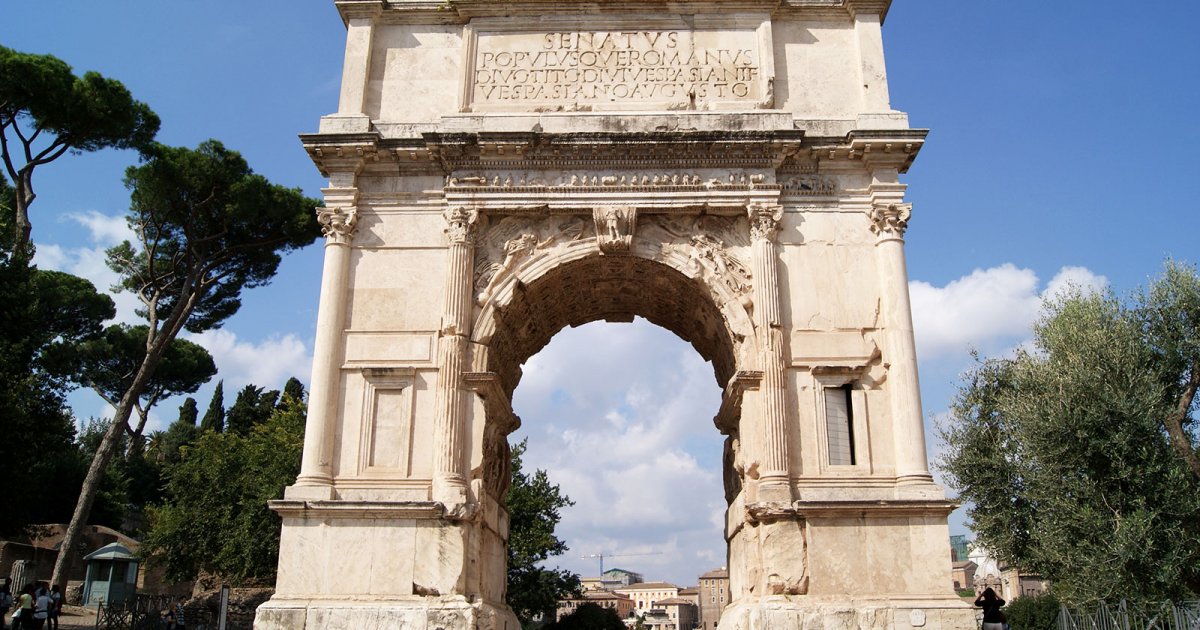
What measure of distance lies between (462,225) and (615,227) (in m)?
1.95

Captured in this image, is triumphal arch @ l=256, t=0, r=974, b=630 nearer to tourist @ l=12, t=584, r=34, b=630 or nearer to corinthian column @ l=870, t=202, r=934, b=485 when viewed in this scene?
corinthian column @ l=870, t=202, r=934, b=485

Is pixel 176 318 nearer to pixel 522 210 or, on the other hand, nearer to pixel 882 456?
pixel 522 210

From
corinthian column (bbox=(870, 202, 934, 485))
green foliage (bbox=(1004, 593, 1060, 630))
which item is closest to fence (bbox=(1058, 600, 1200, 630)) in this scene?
corinthian column (bbox=(870, 202, 934, 485))

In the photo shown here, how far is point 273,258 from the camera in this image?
2314 cm

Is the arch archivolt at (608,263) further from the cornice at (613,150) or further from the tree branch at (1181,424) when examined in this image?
the tree branch at (1181,424)

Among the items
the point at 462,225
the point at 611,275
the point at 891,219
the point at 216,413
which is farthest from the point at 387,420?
the point at 216,413

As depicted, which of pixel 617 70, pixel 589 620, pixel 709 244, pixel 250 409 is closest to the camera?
pixel 709 244

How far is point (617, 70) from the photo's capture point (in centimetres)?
1293

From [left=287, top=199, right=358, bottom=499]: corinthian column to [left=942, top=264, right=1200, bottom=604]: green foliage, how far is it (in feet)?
36.2

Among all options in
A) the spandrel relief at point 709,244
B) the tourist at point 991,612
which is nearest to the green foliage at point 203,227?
the spandrel relief at point 709,244

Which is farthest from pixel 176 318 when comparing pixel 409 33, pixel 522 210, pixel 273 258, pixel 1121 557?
pixel 1121 557

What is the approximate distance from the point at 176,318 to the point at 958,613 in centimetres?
1841

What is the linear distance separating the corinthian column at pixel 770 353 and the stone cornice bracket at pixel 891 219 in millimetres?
1216

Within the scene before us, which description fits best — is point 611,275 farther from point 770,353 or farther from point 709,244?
point 770,353
